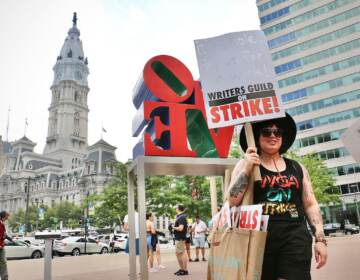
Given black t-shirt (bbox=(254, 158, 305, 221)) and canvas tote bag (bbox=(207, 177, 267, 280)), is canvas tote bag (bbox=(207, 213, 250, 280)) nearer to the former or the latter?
canvas tote bag (bbox=(207, 177, 267, 280))

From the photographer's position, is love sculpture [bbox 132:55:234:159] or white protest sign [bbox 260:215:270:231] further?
love sculpture [bbox 132:55:234:159]

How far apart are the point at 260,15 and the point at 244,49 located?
59.3 metres

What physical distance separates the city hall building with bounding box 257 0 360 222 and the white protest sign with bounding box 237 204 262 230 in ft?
160

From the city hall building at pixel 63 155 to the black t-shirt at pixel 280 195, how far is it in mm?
97856

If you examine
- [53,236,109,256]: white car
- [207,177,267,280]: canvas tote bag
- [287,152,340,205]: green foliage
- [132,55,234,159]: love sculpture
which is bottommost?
[53,236,109,256]: white car

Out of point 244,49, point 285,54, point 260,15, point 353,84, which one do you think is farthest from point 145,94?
point 260,15

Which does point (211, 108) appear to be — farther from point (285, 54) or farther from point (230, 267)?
point (285, 54)

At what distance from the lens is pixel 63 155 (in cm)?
12975

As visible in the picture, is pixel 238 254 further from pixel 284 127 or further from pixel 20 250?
pixel 20 250

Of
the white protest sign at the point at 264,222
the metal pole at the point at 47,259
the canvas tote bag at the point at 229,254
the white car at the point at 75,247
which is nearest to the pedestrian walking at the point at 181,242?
the metal pole at the point at 47,259

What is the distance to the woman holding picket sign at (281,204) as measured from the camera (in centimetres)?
252

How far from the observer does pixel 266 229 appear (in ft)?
8.24

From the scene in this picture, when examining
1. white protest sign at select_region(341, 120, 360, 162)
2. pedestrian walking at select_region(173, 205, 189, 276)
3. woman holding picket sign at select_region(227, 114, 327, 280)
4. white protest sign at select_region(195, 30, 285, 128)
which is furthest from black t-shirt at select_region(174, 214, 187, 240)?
woman holding picket sign at select_region(227, 114, 327, 280)

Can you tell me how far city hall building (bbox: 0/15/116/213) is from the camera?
102750mm
